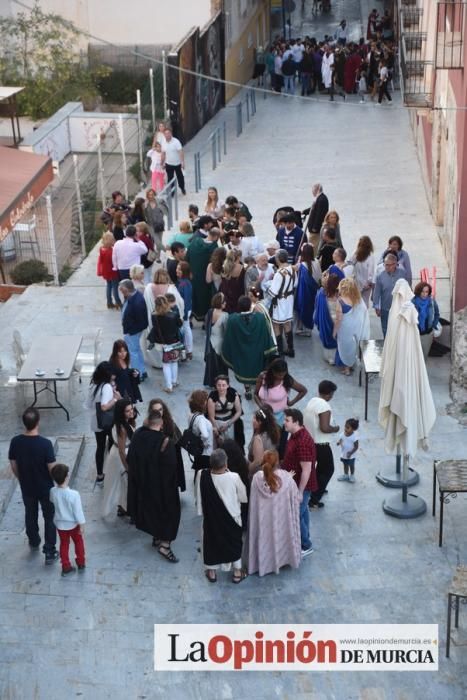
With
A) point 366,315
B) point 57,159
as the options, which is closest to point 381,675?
point 366,315

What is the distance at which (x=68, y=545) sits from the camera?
11898 millimetres

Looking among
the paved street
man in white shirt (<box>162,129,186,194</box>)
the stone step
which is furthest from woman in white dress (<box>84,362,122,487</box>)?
man in white shirt (<box>162,129,186,194</box>)

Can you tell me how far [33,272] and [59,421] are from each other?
8.91 meters

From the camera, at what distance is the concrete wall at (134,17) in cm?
3141

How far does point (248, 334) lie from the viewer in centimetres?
1462

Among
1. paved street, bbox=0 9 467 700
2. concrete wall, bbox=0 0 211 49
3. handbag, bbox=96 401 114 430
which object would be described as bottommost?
paved street, bbox=0 9 467 700

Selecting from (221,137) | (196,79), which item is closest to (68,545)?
(221,137)

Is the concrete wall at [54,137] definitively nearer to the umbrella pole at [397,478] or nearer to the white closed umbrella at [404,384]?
the umbrella pole at [397,478]

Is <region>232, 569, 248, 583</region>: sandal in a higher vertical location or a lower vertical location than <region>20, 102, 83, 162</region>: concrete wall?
higher

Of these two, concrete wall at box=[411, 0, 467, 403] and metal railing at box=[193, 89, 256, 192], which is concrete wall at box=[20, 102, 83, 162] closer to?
metal railing at box=[193, 89, 256, 192]

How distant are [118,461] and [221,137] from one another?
18.1 m

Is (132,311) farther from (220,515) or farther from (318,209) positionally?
(318,209)

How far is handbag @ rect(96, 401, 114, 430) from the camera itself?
1305 cm

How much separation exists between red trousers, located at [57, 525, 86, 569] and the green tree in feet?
73.6
